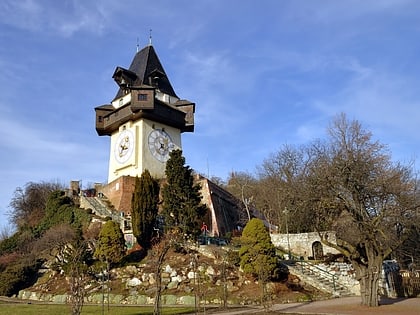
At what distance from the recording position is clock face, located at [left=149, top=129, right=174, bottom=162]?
3744 cm

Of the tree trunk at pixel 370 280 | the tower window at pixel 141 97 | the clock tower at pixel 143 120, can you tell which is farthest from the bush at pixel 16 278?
the tree trunk at pixel 370 280

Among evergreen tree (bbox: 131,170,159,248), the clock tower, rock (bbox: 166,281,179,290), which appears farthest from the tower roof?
rock (bbox: 166,281,179,290)

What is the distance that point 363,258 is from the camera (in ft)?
55.7

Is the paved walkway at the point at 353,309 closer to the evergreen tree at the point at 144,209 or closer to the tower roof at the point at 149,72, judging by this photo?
the evergreen tree at the point at 144,209

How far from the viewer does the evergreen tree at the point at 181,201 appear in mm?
24141

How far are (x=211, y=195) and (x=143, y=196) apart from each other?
33.0 feet

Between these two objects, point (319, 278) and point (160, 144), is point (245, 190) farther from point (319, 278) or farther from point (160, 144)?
point (319, 278)

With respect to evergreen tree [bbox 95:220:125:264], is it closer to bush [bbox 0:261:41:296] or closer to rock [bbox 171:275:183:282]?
rock [bbox 171:275:183:282]

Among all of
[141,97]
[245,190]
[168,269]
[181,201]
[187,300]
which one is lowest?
[187,300]

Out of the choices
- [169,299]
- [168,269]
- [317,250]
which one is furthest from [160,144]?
[169,299]

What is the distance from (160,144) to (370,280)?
25.5 metres

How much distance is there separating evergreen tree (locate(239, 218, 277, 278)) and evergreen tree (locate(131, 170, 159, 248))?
6.96 metres

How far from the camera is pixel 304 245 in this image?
28.3 m

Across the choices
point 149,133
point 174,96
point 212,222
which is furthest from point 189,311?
point 174,96
